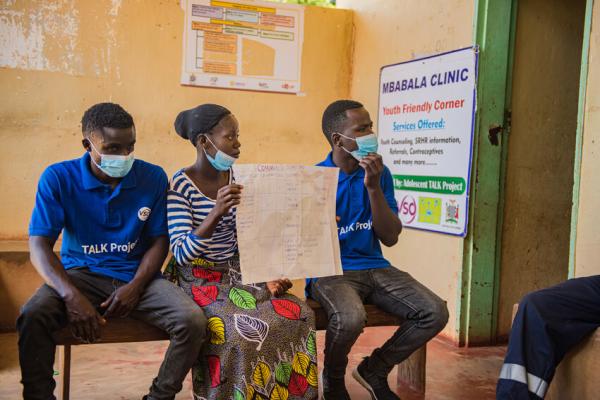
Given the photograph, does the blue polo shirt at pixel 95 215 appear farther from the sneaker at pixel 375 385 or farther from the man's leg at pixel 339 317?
the sneaker at pixel 375 385

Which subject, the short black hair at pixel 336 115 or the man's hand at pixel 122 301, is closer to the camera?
the man's hand at pixel 122 301

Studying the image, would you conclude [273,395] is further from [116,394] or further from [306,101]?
[306,101]

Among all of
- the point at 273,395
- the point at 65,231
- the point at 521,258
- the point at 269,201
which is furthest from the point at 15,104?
the point at 521,258

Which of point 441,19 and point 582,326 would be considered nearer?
point 582,326

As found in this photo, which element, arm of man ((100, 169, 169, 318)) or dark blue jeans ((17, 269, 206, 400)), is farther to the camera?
arm of man ((100, 169, 169, 318))

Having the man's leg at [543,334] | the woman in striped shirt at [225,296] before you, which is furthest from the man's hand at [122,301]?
the man's leg at [543,334]

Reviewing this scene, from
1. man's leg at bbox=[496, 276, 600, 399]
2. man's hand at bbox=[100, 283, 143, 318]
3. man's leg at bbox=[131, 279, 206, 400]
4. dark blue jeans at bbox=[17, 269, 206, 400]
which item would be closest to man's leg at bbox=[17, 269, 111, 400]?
dark blue jeans at bbox=[17, 269, 206, 400]

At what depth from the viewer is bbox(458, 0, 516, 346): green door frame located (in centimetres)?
437

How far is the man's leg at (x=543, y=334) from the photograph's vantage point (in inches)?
108

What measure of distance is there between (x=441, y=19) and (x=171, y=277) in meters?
2.90

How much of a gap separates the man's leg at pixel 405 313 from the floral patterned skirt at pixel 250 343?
0.48m

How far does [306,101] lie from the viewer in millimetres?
5641

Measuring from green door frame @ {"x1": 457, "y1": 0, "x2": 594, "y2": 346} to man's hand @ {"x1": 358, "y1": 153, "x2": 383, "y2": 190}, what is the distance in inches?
60.7

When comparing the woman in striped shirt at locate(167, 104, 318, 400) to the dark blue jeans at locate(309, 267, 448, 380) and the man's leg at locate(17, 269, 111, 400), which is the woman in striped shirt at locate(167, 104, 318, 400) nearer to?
the dark blue jeans at locate(309, 267, 448, 380)
